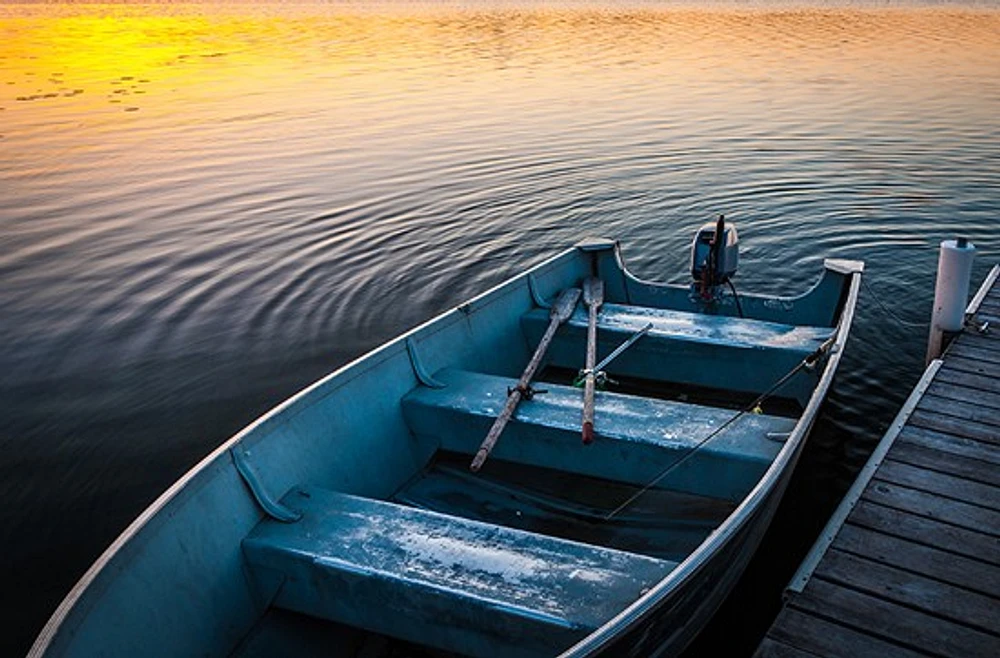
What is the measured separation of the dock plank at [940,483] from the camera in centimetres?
519

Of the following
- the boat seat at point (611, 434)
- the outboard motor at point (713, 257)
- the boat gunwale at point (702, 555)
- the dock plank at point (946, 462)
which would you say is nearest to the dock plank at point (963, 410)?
the dock plank at point (946, 462)

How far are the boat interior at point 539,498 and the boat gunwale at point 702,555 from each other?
0.25 m

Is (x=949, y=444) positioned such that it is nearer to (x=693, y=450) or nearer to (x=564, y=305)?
(x=693, y=450)

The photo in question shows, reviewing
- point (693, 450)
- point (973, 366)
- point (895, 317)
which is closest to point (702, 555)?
point (693, 450)

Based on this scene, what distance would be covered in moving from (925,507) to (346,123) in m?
18.8

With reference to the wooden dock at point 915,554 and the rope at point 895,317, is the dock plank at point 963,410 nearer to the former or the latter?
the wooden dock at point 915,554

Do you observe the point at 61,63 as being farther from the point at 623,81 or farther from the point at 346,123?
the point at 623,81

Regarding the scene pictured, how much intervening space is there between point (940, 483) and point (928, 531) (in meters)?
0.64

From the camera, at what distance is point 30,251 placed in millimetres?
12211

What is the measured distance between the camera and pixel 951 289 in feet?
24.2

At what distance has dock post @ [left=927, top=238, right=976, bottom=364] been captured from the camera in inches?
282

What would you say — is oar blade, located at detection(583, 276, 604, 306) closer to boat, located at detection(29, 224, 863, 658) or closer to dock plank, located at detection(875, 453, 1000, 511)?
boat, located at detection(29, 224, 863, 658)

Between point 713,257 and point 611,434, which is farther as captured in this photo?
point 713,257

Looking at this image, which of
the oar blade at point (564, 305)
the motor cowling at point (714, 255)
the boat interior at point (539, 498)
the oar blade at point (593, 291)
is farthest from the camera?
the oar blade at point (593, 291)
